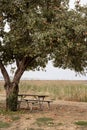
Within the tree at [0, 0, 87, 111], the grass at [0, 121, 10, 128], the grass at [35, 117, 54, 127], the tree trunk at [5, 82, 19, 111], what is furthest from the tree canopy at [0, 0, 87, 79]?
the grass at [0, 121, 10, 128]

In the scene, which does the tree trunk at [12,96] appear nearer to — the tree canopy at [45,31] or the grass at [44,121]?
the tree canopy at [45,31]

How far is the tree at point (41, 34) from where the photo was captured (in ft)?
51.7

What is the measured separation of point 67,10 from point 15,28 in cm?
231

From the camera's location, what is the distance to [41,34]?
51.4ft

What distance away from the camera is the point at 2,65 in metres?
18.8

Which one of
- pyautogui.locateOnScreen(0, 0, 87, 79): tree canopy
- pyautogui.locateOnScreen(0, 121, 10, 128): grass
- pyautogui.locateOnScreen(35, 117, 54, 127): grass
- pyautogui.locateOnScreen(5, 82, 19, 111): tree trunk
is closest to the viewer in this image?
pyautogui.locateOnScreen(0, 121, 10, 128): grass

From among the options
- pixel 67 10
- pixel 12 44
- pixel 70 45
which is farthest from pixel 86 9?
pixel 12 44

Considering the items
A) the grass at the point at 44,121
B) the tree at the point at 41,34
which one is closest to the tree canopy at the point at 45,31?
the tree at the point at 41,34

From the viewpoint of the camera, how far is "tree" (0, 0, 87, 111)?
620 inches

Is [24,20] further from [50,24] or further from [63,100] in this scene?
[63,100]

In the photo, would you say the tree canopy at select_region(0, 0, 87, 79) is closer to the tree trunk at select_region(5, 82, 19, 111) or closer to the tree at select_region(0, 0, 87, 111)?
the tree at select_region(0, 0, 87, 111)

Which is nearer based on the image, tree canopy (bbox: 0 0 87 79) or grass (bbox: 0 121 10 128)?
grass (bbox: 0 121 10 128)

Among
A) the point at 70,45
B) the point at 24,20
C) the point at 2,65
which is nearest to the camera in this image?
the point at 70,45

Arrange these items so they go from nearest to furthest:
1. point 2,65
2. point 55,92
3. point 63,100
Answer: point 2,65, point 63,100, point 55,92
